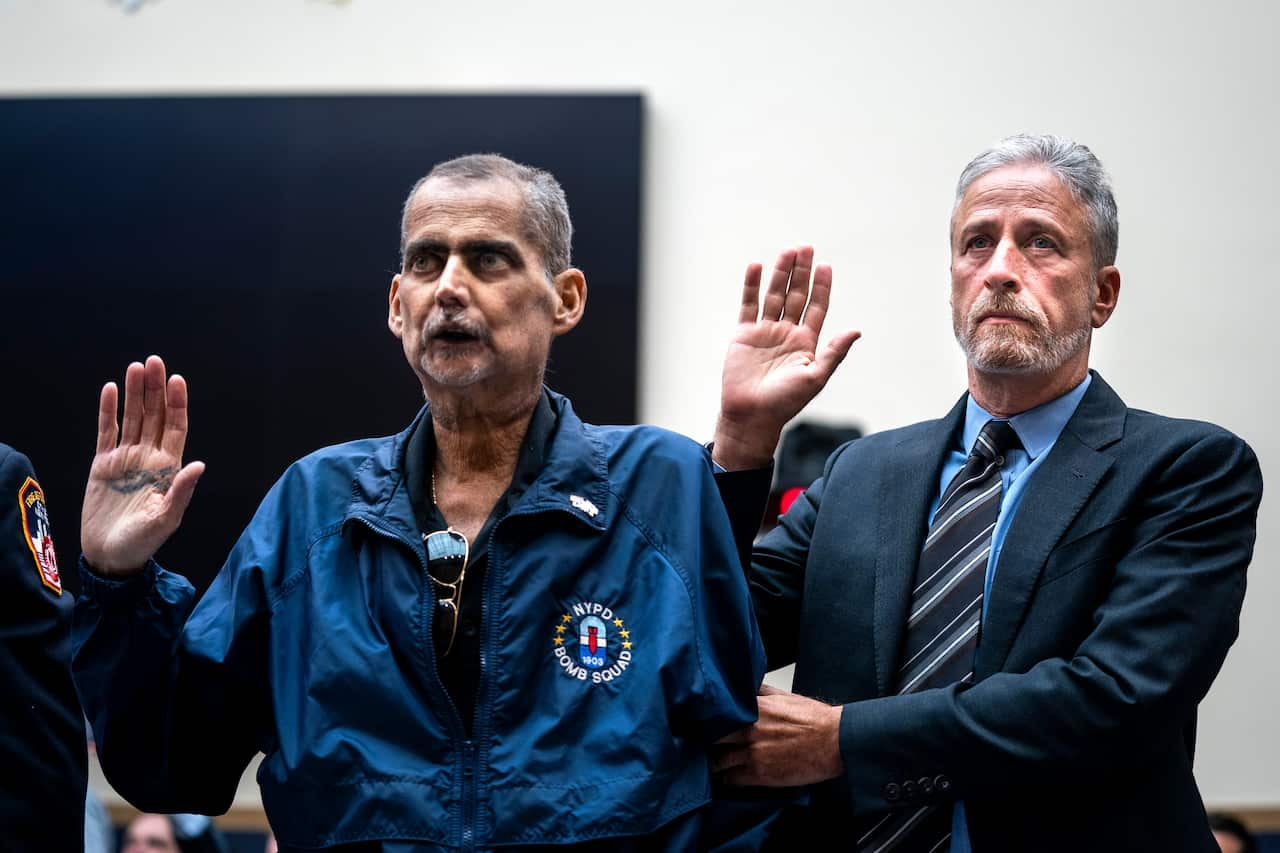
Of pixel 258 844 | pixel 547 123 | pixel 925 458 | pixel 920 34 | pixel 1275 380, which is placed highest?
pixel 920 34

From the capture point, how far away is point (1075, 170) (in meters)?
1.98

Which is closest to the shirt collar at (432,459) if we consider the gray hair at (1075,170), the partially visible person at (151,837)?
the gray hair at (1075,170)

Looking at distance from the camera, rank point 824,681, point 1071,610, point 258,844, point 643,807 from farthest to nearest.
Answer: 1. point 258,844
2. point 824,681
3. point 1071,610
4. point 643,807

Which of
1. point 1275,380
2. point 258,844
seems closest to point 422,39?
point 258,844

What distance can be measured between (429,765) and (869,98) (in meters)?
3.59

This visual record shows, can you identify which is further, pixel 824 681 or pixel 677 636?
pixel 824 681

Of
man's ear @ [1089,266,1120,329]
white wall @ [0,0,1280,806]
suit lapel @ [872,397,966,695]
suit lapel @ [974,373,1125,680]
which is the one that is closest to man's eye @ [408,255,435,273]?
suit lapel @ [872,397,966,695]

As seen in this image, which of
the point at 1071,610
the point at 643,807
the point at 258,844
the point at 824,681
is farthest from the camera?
the point at 258,844

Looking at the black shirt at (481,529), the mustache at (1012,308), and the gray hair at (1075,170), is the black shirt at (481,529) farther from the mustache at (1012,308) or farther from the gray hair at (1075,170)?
the gray hair at (1075,170)

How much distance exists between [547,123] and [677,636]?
3289 mm

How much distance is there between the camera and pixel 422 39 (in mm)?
4703

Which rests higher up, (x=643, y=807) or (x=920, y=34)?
(x=920, y=34)

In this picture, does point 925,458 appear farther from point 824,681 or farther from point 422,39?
point 422,39

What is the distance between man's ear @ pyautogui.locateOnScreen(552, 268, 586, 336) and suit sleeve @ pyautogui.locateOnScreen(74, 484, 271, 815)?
494 mm
